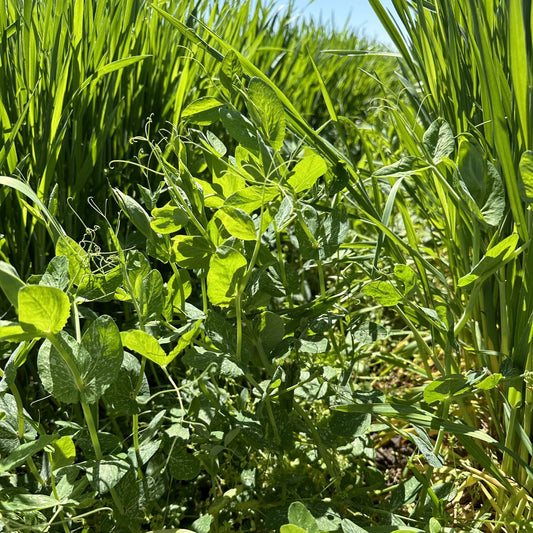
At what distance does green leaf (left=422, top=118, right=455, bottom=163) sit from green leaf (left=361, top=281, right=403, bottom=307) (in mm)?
174

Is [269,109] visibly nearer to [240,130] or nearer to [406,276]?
[240,130]

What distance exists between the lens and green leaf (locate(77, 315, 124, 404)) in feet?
1.88

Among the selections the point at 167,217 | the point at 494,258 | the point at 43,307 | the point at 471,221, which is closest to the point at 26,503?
the point at 43,307

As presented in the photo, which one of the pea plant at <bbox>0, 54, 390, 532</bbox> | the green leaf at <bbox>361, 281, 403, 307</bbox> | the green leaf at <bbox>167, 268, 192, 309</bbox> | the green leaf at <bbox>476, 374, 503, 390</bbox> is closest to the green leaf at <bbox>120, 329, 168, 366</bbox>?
the pea plant at <bbox>0, 54, 390, 532</bbox>

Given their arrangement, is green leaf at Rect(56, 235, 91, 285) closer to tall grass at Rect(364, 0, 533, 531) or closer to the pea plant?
the pea plant

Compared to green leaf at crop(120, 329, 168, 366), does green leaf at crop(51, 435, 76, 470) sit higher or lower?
lower

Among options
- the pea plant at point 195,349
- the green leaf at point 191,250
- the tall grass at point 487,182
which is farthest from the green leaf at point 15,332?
the tall grass at point 487,182

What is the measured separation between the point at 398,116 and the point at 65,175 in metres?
0.57

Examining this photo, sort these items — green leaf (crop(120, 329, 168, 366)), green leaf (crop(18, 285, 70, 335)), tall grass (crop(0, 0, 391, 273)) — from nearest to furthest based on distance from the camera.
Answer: green leaf (crop(18, 285, 70, 335)) → green leaf (crop(120, 329, 168, 366)) → tall grass (crop(0, 0, 391, 273))

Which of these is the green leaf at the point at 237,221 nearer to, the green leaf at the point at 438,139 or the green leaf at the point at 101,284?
the green leaf at the point at 101,284

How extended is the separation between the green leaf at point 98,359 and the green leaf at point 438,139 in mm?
432

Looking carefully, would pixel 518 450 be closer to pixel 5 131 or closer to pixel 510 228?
pixel 510 228

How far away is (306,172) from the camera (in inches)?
27.0

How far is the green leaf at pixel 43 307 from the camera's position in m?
0.48
